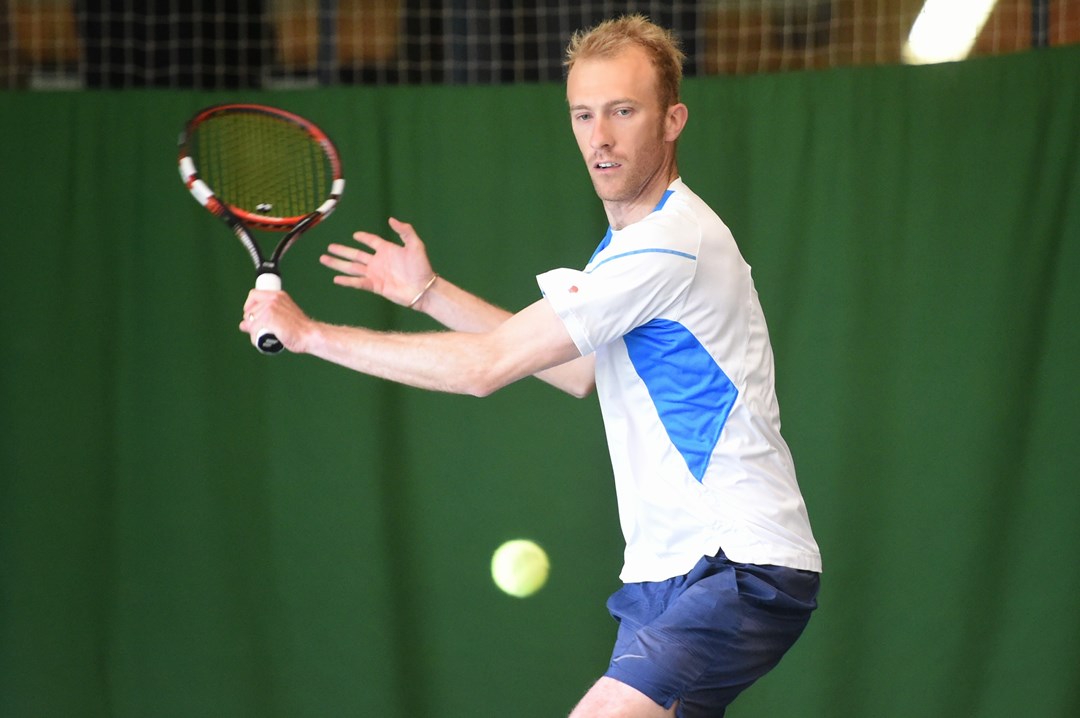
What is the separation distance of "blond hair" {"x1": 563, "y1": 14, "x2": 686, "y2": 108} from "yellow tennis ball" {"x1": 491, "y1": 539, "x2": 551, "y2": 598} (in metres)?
2.24

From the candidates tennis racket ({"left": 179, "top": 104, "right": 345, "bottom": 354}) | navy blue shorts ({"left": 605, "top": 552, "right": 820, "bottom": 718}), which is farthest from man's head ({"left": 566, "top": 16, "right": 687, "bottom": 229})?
navy blue shorts ({"left": 605, "top": 552, "right": 820, "bottom": 718})

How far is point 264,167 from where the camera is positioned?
13.4 feet

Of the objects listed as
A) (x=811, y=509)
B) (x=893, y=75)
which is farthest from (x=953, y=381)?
A: (x=893, y=75)

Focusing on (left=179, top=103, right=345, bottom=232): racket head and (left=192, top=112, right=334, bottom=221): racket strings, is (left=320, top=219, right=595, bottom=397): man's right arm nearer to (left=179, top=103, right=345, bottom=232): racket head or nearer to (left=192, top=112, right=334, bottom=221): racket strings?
(left=179, top=103, right=345, bottom=232): racket head

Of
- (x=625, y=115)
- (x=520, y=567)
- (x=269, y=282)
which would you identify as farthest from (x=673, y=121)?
(x=520, y=567)

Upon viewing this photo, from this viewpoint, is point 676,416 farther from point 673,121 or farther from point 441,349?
point 673,121

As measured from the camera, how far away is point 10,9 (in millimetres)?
5211

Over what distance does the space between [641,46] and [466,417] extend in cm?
219

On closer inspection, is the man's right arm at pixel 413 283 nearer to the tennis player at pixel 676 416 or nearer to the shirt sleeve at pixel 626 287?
the tennis player at pixel 676 416

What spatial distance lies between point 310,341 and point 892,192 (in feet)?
9.03

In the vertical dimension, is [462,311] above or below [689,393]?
above

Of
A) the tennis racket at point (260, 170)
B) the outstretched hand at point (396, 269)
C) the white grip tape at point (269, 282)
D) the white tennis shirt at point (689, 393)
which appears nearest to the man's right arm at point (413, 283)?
the outstretched hand at point (396, 269)

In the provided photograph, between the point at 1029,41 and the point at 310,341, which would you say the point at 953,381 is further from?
the point at 310,341

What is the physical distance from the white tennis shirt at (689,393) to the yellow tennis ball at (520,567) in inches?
80.6
